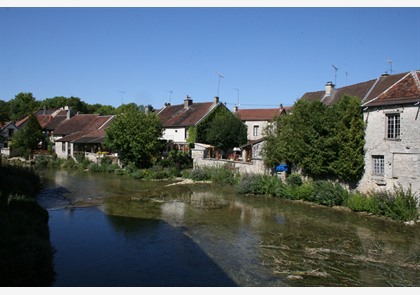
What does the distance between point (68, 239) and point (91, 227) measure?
1904mm

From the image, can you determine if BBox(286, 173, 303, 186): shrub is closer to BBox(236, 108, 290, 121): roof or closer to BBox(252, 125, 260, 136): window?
BBox(236, 108, 290, 121): roof

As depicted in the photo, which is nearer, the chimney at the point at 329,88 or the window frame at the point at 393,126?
the window frame at the point at 393,126

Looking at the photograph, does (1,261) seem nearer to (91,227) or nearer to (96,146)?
(91,227)

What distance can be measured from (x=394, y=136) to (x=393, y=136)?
0.07m

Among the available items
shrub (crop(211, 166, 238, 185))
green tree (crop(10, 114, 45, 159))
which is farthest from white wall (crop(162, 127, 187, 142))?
green tree (crop(10, 114, 45, 159))

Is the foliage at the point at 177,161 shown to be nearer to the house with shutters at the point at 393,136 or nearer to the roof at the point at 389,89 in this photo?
the roof at the point at 389,89

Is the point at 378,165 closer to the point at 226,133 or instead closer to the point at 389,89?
the point at 389,89

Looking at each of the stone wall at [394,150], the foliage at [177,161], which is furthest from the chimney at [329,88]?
the foliage at [177,161]

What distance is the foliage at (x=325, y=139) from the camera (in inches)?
838

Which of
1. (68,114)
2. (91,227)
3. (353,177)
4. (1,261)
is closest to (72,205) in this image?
(91,227)

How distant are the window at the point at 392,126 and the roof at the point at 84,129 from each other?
3123 centimetres

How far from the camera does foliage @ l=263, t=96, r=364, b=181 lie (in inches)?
838

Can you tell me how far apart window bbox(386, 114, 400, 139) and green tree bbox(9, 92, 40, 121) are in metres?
81.1

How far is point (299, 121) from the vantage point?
23781mm
